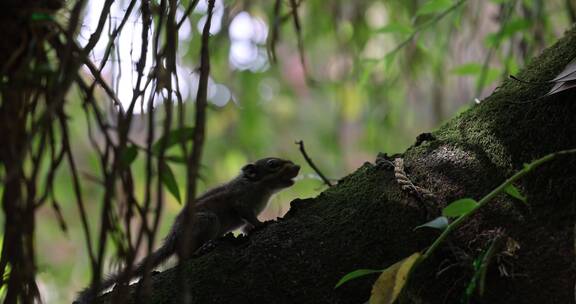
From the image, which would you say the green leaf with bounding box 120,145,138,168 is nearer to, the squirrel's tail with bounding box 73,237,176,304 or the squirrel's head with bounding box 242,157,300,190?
the squirrel's tail with bounding box 73,237,176,304

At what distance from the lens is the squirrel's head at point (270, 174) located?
3602mm

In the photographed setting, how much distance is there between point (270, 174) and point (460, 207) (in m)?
2.22

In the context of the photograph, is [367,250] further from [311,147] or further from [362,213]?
[311,147]

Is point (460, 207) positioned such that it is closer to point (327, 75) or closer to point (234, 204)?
point (234, 204)

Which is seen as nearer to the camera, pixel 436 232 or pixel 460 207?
pixel 460 207

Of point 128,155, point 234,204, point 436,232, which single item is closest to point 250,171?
point 234,204

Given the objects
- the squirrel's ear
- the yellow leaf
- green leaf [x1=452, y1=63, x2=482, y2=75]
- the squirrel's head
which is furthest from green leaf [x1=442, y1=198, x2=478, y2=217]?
the squirrel's ear

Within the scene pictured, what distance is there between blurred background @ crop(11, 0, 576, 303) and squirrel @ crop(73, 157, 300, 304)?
141 mm

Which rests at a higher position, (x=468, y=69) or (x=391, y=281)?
(x=468, y=69)

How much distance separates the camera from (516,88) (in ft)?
6.28

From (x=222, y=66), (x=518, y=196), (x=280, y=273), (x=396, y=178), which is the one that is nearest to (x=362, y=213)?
(x=396, y=178)

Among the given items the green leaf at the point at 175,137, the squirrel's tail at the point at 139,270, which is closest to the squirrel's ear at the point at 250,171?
the squirrel's tail at the point at 139,270

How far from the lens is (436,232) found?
167cm

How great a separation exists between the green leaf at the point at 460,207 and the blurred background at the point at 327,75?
1.70ft
